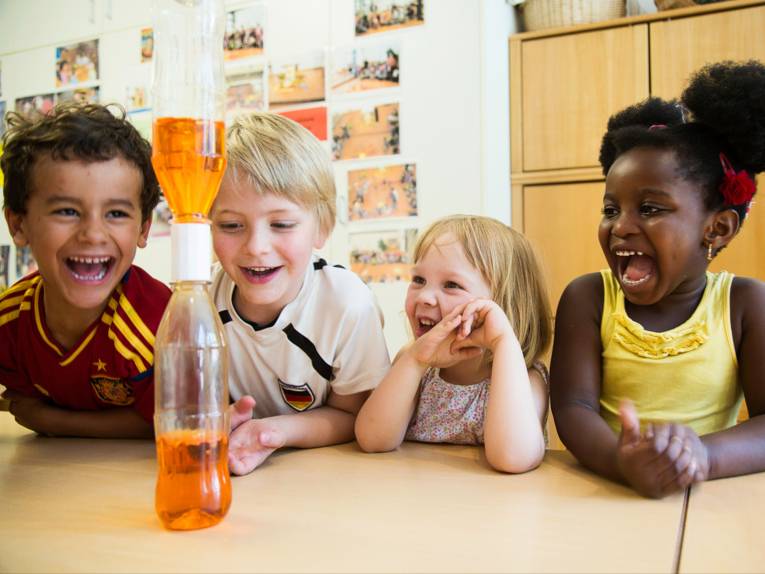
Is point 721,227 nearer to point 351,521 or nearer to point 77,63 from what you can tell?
point 351,521

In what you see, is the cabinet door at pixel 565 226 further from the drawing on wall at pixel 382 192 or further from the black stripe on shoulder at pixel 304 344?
the black stripe on shoulder at pixel 304 344

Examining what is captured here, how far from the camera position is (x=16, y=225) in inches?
41.6

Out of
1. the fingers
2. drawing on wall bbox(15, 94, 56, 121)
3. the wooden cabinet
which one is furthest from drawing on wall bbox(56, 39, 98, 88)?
the fingers

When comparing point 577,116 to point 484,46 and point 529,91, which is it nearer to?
point 529,91

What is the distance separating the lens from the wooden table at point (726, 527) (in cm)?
51

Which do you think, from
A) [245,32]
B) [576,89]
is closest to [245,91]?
[245,32]

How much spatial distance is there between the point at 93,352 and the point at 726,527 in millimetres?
890

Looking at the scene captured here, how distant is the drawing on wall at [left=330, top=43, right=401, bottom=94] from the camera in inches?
93.4

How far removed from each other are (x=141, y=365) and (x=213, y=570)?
22.6 inches

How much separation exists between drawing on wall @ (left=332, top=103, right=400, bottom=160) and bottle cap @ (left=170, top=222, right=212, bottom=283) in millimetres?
1875

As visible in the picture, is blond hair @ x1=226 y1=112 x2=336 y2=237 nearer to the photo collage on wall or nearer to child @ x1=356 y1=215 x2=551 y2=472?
child @ x1=356 y1=215 x2=551 y2=472

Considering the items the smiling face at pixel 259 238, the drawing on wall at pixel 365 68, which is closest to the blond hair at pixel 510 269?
→ the smiling face at pixel 259 238

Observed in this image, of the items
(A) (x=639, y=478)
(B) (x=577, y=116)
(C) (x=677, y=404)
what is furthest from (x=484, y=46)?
(A) (x=639, y=478)

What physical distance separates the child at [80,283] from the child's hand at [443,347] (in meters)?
0.41
